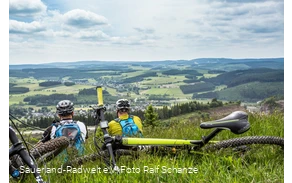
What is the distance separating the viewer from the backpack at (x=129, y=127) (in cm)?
535

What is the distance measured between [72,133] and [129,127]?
97 centimetres

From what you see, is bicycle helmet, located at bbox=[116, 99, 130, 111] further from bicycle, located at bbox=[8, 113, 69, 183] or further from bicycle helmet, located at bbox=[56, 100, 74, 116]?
bicycle, located at bbox=[8, 113, 69, 183]

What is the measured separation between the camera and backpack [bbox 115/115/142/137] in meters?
5.35

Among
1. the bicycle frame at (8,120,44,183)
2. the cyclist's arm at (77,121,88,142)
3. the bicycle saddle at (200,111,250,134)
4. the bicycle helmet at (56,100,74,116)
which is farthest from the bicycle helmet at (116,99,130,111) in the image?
the bicycle frame at (8,120,44,183)

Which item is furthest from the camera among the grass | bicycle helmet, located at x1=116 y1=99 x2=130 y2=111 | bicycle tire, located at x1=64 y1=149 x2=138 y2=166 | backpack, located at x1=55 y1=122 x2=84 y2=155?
bicycle helmet, located at x1=116 y1=99 x2=130 y2=111

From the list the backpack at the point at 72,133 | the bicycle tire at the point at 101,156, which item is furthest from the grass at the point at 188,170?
the backpack at the point at 72,133

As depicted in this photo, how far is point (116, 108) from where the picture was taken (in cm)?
574

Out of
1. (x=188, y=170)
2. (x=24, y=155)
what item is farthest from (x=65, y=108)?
(x=188, y=170)

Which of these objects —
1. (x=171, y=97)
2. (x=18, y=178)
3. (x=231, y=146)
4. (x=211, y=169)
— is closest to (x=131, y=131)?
(x=231, y=146)

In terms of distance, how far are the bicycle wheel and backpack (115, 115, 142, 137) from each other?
1458mm

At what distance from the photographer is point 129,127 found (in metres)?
5.47

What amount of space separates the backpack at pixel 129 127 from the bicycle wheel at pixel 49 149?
1458mm

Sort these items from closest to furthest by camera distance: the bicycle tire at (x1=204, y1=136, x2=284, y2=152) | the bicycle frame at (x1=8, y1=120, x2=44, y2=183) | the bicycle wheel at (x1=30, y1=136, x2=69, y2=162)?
the bicycle frame at (x1=8, y1=120, x2=44, y2=183) → the bicycle wheel at (x1=30, y1=136, x2=69, y2=162) → the bicycle tire at (x1=204, y1=136, x2=284, y2=152)

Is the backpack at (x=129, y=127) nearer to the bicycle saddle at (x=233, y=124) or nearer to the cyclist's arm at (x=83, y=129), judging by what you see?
the cyclist's arm at (x=83, y=129)
